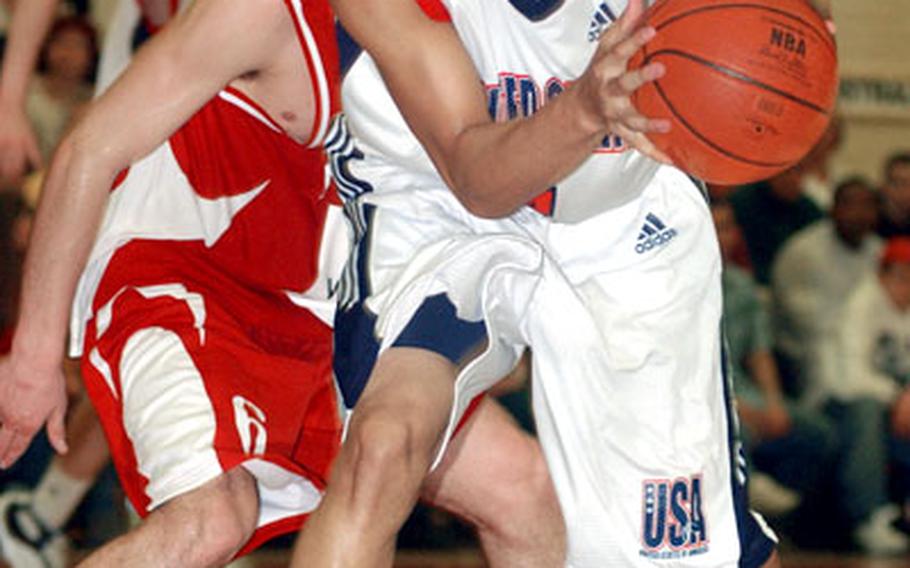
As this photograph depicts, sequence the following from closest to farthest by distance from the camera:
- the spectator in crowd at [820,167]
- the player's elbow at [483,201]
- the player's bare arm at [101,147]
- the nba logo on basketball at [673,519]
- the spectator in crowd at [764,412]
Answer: the player's elbow at [483,201]
the player's bare arm at [101,147]
the nba logo on basketball at [673,519]
the spectator in crowd at [764,412]
the spectator in crowd at [820,167]

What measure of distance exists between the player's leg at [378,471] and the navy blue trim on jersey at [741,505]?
2.73 ft

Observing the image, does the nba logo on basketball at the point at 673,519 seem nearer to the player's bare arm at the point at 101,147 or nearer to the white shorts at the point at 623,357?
the white shorts at the point at 623,357

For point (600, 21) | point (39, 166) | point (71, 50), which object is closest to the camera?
point (600, 21)

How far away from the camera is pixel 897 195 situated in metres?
7.34

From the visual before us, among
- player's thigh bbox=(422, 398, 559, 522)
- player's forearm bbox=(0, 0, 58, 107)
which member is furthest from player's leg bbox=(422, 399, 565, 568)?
player's forearm bbox=(0, 0, 58, 107)

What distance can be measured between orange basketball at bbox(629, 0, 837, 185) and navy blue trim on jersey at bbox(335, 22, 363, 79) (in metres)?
0.91

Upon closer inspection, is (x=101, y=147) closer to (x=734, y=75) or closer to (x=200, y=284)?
(x=200, y=284)

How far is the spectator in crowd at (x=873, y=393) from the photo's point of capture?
6879mm

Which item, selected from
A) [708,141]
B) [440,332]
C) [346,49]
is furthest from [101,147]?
[708,141]

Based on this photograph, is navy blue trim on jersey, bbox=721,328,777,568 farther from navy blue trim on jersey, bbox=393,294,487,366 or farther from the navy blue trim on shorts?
the navy blue trim on shorts

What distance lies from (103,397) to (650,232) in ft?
4.04

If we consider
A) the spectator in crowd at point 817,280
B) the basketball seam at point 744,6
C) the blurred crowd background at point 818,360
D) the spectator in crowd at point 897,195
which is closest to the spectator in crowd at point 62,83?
the blurred crowd background at point 818,360

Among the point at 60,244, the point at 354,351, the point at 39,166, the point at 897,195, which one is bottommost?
the point at 897,195

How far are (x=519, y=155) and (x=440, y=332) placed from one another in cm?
61
